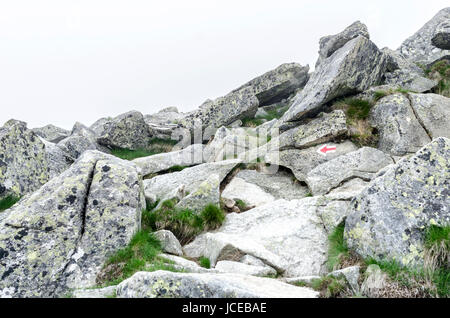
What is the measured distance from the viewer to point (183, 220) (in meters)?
13.7

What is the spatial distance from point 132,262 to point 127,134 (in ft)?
66.1

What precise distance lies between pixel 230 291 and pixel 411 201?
17.6 ft

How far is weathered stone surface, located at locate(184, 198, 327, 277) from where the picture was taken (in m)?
10.8

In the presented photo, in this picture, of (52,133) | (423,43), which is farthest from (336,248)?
(52,133)

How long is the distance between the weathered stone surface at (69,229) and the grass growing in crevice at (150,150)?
15409 millimetres

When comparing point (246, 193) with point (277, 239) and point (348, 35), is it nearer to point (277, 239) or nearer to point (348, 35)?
point (277, 239)

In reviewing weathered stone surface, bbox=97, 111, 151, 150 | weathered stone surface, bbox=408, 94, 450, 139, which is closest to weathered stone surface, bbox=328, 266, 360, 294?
weathered stone surface, bbox=408, 94, 450, 139

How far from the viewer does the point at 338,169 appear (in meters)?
17.0

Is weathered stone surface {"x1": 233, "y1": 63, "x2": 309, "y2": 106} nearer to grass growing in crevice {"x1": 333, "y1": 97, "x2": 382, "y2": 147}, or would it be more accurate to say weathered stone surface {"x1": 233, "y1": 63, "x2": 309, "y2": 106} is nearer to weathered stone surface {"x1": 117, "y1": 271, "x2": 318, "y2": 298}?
grass growing in crevice {"x1": 333, "y1": 97, "x2": 382, "y2": 147}

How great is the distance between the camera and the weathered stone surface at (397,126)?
1808cm

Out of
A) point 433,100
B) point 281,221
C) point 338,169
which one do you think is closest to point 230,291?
point 281,221

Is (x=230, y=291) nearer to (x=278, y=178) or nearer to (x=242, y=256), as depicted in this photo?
(x=242, y=256)

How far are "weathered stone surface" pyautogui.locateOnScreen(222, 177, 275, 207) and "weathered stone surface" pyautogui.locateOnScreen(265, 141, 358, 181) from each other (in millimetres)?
2149

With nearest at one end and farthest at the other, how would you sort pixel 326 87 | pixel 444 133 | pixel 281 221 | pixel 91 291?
1. pixel 91 291
2. pixel 281 221
3. pixel 444 133
4. pixel 326 87
